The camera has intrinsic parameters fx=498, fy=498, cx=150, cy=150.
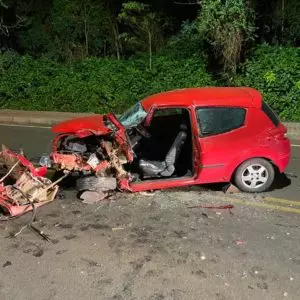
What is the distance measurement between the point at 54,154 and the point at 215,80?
30.1ft

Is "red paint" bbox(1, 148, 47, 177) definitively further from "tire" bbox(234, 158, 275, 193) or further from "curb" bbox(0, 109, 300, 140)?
"curb" bbox(0, 109, 300, 140)

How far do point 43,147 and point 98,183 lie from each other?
167 inches

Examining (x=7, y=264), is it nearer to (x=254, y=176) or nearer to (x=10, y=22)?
(x=254, y=176)

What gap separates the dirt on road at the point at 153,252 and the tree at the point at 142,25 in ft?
39.3

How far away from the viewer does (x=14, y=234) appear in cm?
579

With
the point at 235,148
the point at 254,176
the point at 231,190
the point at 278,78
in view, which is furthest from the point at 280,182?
the point at 278,78

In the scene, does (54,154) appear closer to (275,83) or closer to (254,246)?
(254,246)

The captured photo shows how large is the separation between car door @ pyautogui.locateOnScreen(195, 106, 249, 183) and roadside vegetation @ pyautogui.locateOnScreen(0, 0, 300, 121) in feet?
23.4

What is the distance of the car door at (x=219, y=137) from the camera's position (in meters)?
Answer: 6.62

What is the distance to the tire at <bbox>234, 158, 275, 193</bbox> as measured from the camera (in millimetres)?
6812

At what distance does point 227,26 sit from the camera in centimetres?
1407

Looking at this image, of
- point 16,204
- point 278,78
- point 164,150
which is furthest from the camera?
point 278,78

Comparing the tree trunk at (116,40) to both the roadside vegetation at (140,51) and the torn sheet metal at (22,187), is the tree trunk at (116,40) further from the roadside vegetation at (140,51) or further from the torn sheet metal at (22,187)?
the torn sheet metal at (22,187)

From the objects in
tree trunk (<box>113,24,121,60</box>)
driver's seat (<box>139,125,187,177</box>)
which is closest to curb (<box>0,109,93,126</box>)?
tree trunk (<box>113,24,121,60</box>)
